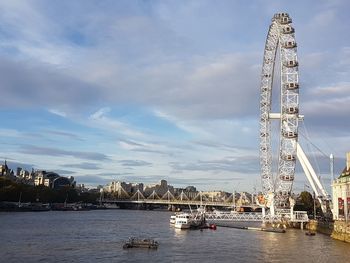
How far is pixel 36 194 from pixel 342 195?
9222cm

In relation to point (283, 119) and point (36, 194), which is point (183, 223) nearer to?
point (283, 119)

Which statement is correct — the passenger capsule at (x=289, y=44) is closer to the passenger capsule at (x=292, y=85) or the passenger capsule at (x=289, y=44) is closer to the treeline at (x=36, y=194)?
the passenger capsule at (x=292, y=85)

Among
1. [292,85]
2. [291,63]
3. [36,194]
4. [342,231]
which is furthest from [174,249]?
[36,194]

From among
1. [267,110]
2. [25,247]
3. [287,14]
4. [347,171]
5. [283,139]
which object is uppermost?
[287,14]

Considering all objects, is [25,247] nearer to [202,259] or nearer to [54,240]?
[54,240]

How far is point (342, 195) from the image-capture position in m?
55.9

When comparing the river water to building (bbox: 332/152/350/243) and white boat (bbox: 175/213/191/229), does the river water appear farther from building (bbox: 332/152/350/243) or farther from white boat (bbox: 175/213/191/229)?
white boat (bbox: 175/213/191/229)

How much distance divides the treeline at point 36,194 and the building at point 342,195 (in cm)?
→ 7135

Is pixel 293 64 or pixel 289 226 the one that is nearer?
pixel 293 64

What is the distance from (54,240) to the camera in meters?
44.9

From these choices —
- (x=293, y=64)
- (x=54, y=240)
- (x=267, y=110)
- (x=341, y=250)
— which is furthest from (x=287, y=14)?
(x=54, y=240)

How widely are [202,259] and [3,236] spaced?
21.1 metres

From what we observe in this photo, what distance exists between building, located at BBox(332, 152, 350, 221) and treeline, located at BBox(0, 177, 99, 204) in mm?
71352

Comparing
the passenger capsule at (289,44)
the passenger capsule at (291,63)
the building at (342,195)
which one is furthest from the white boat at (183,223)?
the passenger capsule at (289,44)
